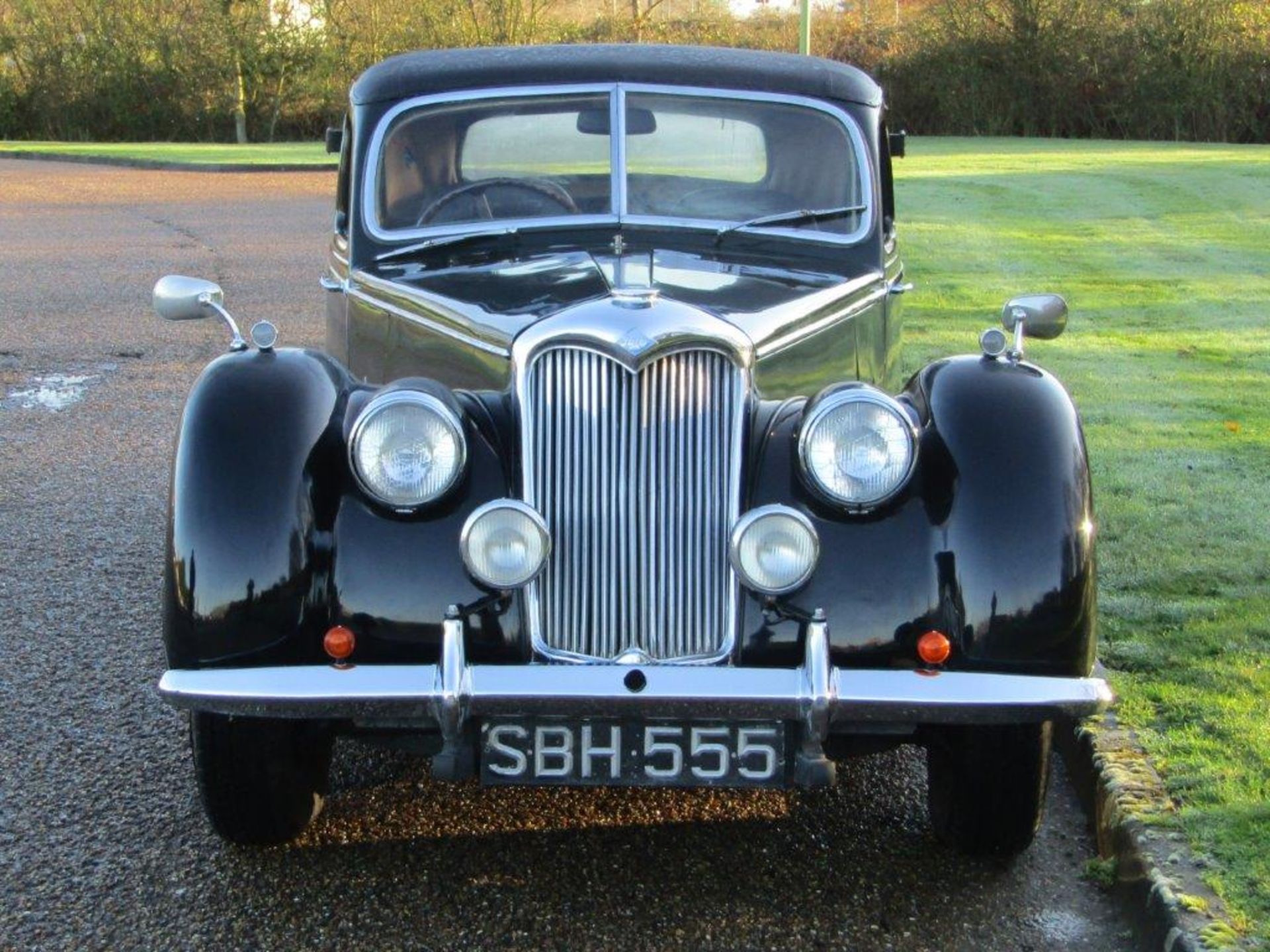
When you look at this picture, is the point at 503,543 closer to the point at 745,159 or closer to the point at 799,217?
the point at 799,217

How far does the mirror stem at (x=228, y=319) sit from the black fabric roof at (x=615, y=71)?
1050 mm

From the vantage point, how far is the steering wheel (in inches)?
177

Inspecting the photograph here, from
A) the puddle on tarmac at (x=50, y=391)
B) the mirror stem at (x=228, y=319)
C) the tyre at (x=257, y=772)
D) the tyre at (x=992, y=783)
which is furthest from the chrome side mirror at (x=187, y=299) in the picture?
the puddle on tarmac at (x=50, y=391)

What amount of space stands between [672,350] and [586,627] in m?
0.59

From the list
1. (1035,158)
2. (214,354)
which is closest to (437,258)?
(214,354)

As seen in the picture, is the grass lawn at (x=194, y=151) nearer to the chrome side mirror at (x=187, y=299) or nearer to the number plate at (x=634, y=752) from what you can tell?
the chrome side mirror at (x=187, y=299)

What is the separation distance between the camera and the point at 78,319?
10.6 m

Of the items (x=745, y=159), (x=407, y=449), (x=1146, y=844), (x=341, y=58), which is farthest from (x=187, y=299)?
(x=341, y=58)

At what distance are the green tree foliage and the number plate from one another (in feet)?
96.1

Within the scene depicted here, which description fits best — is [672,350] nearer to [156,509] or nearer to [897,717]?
[897,717]

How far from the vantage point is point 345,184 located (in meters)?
4.88

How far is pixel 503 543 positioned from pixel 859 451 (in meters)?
0.75

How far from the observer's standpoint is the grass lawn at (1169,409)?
146 inches

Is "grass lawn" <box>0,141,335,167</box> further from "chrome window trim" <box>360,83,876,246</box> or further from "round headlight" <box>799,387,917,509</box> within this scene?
"round headlight" <box>799,387,917,509</box>
